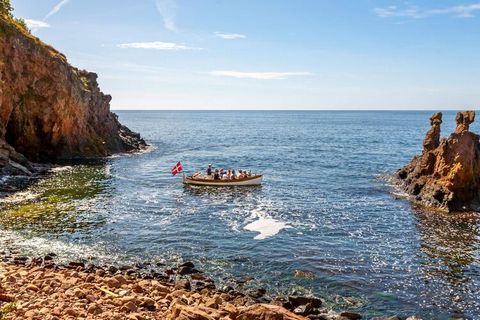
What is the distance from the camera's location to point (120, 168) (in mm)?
67125

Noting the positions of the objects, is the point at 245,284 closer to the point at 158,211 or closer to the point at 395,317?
the point at 395,317

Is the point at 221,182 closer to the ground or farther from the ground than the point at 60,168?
closer to the ground

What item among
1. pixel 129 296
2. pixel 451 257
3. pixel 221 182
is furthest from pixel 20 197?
pixel 451 257

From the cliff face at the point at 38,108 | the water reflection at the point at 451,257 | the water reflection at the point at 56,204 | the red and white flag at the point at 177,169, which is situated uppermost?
the cliff face at the point at 38,108

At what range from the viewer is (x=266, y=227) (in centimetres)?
3700

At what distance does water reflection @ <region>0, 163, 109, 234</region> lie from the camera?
35.5 m

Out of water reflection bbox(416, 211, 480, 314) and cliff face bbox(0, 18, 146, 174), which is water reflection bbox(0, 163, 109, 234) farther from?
water reflection bbox(416, 211, 480, 314)

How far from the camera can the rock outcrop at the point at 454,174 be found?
140ft

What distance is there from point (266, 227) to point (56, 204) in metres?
20.5

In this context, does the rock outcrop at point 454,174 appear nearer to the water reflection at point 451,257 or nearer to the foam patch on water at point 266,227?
the water reflection at point 451,257

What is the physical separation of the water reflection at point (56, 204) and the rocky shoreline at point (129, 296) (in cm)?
720

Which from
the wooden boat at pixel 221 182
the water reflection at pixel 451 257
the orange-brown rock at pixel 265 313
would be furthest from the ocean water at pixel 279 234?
the orange-brown rock at pixel 265 313

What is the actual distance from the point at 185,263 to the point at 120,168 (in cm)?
4258

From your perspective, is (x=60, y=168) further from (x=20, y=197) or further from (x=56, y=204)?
(x=56, y=204)
